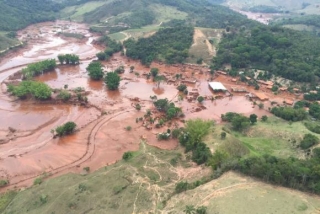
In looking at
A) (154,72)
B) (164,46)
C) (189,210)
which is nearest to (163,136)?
(189,210)

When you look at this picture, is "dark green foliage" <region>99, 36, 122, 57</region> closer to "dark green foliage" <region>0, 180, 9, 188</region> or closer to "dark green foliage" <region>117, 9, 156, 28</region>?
"dark green foliage" <region>117, 9, 156, 28</region>

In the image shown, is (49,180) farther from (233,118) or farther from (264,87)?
(264,87)

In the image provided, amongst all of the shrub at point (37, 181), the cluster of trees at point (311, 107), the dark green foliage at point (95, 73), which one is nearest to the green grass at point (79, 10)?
the dark green foliage at point (95, 73)

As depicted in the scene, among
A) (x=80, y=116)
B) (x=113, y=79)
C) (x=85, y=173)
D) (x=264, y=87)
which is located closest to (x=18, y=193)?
(x=85, y=173)

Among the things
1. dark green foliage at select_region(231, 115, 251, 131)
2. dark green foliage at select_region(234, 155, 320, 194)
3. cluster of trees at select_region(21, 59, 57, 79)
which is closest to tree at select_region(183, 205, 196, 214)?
dark green foliage at select_region(234, 155, 320, 194)

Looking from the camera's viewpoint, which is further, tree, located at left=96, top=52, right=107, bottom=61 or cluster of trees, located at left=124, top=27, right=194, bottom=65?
tree, located at left=96, top=52, right=107, bottom=61

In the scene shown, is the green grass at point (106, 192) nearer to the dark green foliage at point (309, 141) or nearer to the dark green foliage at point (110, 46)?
the dark green foliage at point (309, 141)
